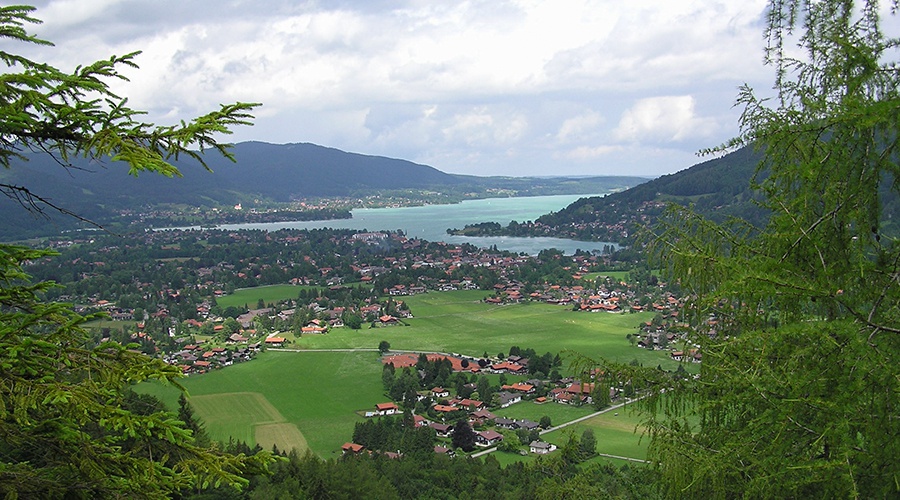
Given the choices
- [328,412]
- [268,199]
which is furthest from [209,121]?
[268,199]

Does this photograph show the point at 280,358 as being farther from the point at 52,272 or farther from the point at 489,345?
the point at 52,272

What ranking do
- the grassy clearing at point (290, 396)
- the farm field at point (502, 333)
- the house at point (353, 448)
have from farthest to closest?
the farm field at point (502, 333) → the grassy clearing at point (290, 396) → the house at point (353, 448)

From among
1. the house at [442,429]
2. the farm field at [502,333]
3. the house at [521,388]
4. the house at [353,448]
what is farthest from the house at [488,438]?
the farm field at [502,333]

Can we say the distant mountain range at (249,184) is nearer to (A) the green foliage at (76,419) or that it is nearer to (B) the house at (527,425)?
(B) the house at (527,425)

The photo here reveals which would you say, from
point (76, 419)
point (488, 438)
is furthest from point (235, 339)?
point (76, 419)

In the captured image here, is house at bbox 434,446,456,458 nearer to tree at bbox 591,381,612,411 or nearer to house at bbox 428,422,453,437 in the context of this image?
house at bbox 428,422,453,437

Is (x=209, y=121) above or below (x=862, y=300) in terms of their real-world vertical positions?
above

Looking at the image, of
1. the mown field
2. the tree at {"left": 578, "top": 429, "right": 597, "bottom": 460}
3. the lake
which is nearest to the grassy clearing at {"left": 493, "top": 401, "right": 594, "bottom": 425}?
the mown field
